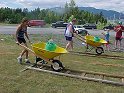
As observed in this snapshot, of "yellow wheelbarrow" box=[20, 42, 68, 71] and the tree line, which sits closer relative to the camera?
"yellow wheelbarrow" box=[20, 42, 68, 71]

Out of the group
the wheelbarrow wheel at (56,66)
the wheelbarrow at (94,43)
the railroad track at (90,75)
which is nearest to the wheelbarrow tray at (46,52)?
the wheelbarrow wheel at (56,66)

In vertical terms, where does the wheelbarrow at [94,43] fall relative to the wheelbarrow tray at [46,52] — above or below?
below

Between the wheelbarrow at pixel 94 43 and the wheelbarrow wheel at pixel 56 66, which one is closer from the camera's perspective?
the wheelbarrow wheel at pixel 56 66

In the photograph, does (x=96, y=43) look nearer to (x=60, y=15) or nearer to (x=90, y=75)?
(x=90, y=75)

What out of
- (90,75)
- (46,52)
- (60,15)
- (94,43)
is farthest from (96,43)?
(60,15)

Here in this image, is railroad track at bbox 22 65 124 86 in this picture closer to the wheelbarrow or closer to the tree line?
the wheelbarrow

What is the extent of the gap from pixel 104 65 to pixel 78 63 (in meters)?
1.00

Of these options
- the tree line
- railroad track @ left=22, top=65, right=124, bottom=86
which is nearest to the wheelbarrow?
railroad track @ left=22, top=65, right=124, bottom=86

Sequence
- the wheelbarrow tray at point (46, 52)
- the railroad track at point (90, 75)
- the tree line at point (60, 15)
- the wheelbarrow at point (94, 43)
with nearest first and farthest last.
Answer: the railroad track at point (90, 75) → the wheelbarrow tray at point (46, 52) → the wheelbarrow at point (94, 43) → the tree line at point (60, 15)

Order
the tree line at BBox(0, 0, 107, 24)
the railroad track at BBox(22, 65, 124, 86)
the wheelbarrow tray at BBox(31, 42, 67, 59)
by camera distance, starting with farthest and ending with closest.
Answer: the tree line at BBox(0, 0, 107, 24) < the wheelbarrow tray at BBox(31, 42, 67, 59) < the railroad track at BBox(22, 65, 124, 86)

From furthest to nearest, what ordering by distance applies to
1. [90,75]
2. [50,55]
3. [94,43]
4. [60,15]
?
[60,15] < [94,43] < [50,55] < [90,75]

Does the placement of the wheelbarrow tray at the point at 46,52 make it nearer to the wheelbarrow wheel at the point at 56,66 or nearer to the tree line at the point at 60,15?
the wheelbarrow wheel at the point at 56,66

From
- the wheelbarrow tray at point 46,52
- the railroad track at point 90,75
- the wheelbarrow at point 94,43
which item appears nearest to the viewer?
the railroad track at point 90,75

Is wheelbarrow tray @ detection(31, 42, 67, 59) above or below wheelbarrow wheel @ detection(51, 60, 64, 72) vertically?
above
